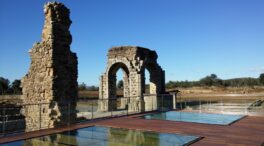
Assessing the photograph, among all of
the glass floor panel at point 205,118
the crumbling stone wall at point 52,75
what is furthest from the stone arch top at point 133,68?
the crumbling stone wall at point 52,75

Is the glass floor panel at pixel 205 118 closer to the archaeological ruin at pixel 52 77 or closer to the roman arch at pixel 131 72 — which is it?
the archaeological ruin at pixel 52 77

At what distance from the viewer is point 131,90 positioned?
23.0 m

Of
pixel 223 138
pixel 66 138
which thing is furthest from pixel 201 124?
pixel 66 138

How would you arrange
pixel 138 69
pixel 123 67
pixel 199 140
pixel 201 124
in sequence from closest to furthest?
pixel 199 140
pixel 201 124
pixel 138 69
pixel 123 67

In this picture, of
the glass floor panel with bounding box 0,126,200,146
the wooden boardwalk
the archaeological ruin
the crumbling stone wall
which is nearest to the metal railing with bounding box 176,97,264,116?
the wooden boardwalk

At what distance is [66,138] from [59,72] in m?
4.46

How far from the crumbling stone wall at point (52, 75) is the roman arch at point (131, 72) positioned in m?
10.5

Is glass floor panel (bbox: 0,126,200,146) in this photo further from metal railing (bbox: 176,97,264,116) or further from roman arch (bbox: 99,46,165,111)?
roman arch (bbox: 99,46,165,111)

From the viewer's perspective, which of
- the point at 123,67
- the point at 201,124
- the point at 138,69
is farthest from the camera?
the point at 123,67

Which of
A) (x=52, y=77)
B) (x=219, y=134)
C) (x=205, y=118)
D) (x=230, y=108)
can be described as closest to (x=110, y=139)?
(x=219, y=134)

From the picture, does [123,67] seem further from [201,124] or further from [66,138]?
[66,138]

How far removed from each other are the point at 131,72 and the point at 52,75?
1226 centimetres

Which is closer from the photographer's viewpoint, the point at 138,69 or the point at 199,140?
the point at 199,140

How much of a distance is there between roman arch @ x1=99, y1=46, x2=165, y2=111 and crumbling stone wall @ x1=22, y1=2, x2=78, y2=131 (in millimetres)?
10544
